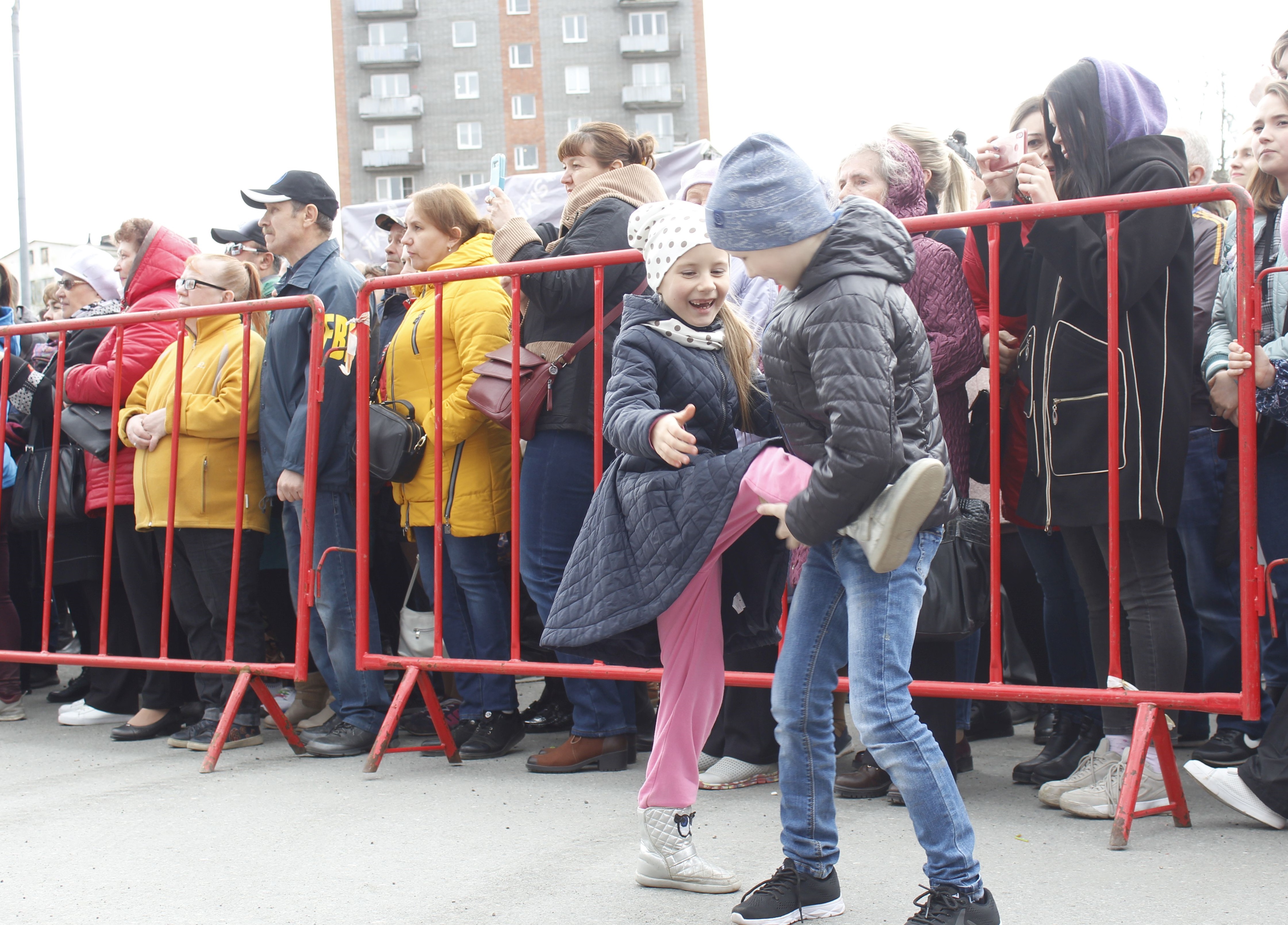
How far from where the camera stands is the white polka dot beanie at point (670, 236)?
2.99m

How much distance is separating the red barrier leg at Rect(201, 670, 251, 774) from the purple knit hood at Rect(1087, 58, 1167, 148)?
354 centimetres

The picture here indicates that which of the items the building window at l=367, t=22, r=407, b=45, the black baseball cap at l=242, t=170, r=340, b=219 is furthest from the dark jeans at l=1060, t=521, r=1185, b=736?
the building window at l=367, t=22, r=407, b=45

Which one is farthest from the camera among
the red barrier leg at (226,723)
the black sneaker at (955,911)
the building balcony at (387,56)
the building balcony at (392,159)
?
the building balcony at (387,56)

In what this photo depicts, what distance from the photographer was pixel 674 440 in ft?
8.91

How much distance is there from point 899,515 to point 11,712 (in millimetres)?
4996

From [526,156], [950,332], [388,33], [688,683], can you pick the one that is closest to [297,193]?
[950,332]

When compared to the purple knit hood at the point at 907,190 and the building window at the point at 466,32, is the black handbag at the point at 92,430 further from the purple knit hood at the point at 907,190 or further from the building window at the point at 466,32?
the building window at the point at 466,32

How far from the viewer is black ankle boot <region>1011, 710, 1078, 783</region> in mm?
3779

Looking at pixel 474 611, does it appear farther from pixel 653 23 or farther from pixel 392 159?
pixel 653 23

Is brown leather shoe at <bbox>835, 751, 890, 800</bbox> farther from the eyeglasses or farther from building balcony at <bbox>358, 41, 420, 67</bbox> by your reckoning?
building balcony at <bbox>358, 41, 420, 67</bbox>

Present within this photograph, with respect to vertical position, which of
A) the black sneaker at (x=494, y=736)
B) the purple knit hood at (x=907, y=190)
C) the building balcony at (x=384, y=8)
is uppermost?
the building balcony at (x=384, y=8)

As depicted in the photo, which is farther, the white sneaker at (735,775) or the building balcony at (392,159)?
the building balcony at (392,159)

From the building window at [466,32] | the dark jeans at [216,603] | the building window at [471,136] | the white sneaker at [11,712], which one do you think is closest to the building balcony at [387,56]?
the building window at [466,32]

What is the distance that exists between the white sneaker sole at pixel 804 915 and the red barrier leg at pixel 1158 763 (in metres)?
0.86
